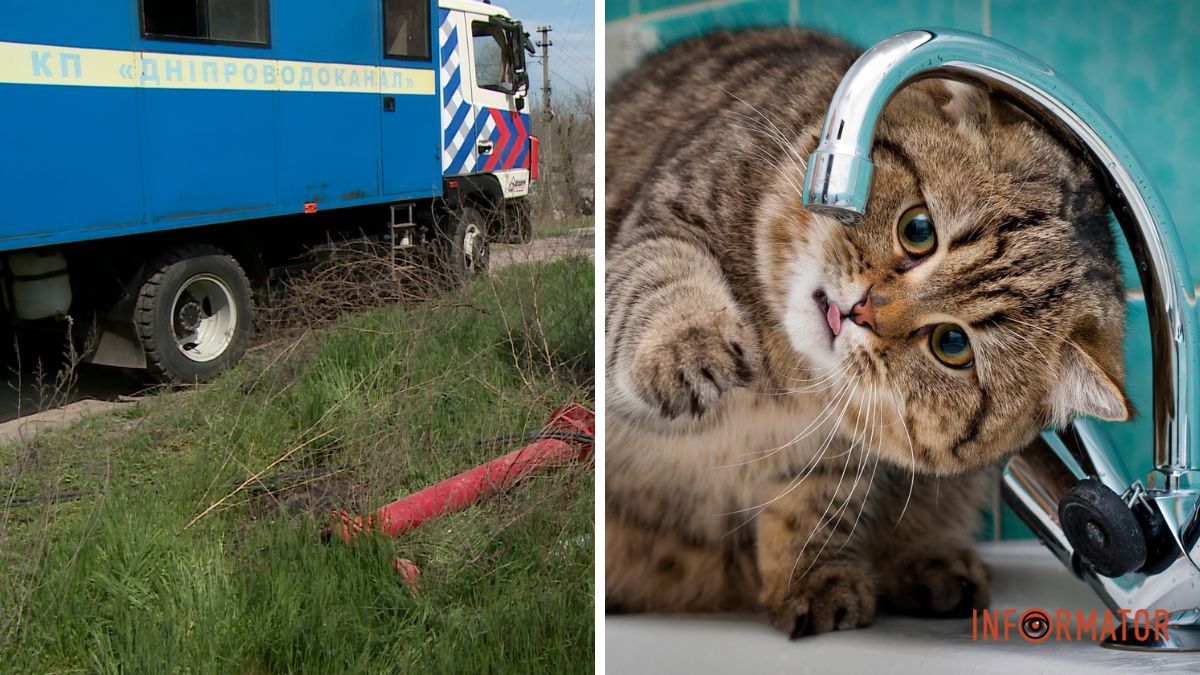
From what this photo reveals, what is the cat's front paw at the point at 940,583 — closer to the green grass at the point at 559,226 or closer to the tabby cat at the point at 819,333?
the tabby cat at the point at 819,333

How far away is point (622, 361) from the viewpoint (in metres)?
1.56

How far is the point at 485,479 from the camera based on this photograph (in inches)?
119

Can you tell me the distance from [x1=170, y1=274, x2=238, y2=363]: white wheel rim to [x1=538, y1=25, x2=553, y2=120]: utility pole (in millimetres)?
1701

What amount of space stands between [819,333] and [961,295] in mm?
196

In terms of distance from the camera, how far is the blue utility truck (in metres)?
3.78

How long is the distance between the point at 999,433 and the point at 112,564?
2.23 m

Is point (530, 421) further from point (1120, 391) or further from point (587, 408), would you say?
point (1120, 391)

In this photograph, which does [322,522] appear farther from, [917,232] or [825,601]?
[917,232]

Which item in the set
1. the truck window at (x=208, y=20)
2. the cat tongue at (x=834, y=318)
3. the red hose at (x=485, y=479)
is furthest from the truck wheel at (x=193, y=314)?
the cat tongue at (x=834, y=318)

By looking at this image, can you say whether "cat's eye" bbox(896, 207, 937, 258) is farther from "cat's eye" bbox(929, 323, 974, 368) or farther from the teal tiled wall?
the teal tiled wall

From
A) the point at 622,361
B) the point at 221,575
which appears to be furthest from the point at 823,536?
the point at 221,575

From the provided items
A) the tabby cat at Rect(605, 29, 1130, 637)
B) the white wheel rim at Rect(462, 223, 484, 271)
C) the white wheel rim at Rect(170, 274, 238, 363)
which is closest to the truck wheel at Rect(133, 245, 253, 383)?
the white wheel rim at Rect(170, 274, 238, 363)

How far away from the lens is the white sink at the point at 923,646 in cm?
144

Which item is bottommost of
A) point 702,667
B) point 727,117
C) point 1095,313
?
point 702,667
